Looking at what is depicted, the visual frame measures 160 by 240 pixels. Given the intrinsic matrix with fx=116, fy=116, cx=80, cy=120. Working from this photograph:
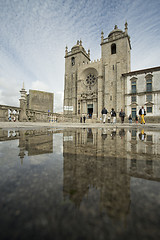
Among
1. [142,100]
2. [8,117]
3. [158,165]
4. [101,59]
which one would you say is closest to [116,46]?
[101,59]

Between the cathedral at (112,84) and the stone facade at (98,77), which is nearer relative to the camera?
the cathedral at (112,84)

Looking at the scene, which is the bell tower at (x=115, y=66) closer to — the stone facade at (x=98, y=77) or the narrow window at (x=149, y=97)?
the stone facade at (x=98, y=77)

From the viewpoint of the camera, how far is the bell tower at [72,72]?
2659 centimetres

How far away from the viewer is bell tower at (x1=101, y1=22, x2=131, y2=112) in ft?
69.8

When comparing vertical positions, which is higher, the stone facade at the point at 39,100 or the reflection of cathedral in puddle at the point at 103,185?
the stone facade at the point at 39,100

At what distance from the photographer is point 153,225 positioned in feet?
0.98

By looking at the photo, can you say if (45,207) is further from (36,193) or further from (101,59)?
(101,59)

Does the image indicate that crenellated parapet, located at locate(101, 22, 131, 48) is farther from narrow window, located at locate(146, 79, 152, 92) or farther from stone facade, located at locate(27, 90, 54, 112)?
stone facade, located at locate(27, 90, 54, 112)

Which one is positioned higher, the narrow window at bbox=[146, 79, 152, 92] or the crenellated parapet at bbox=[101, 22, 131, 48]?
the crenellated parapet at bbox=[101, 22, 131, 48]

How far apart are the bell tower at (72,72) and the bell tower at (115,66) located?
6222 millimetres

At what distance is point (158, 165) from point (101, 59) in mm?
26243

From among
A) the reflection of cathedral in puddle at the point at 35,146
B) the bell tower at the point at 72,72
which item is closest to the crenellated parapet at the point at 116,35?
the bell tower at the point at 72,72

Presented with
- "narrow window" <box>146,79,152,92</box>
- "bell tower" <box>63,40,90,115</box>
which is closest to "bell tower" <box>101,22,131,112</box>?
"narrow window" <box>146,79,152,92</box>

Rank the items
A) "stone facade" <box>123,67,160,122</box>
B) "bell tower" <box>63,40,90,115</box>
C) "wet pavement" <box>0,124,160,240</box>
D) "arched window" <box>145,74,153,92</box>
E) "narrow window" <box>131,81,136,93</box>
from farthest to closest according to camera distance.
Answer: "bell tower" <box>63,40,90,115</box> < "narrow window" <box>131,81,136,93</box> < "arched window" <box>145,74,153,92</box> < "stone facade" <box>123,67,160,122</box> < "wet pavement" <box>0,124,160,240</box>
